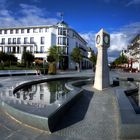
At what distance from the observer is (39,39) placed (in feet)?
267

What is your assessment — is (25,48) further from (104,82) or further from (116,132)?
(116,132)

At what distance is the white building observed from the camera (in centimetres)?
8069

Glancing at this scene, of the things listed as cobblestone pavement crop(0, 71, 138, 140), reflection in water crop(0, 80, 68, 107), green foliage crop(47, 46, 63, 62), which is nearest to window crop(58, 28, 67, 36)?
green foliage crop(47, 46, 63, 62)

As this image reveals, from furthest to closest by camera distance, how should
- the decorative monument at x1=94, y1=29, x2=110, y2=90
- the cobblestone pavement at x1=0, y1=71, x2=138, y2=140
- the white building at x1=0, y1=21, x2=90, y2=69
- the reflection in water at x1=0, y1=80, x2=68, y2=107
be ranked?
the white building at x1=0, y1=21, x2=90, y2=69
the decorative monument at x1=94, y1=29, x2=110, y2=90
the reflection in water at x1=0, y1=80, x2=68, y2=107
the cobblestone pavement at x1=0, y1=71, x2=138, y2=140

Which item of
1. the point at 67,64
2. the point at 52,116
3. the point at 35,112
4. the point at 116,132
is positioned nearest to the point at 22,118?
the point at 35,112

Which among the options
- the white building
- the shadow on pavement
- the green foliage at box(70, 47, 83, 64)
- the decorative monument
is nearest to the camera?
the shadow on pavement

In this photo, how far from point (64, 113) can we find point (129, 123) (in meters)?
2.55

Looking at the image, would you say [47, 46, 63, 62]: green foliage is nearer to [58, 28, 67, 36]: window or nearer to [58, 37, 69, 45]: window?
[58, 37, 69, 45]: window

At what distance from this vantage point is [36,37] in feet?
269

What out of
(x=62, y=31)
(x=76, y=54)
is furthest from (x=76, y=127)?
(x=62, y=31)

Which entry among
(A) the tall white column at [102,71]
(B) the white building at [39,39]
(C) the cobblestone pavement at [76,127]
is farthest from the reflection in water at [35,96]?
(B) the white building at [39,39]

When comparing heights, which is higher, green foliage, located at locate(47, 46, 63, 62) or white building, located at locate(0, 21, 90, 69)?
white building, located at locate(0, 21, 90, 69)

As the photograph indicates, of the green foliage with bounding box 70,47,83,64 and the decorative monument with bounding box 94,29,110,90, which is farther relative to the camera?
the green foliage with bounding box 70,47,83,64

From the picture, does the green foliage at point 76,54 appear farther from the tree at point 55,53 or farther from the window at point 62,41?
the tree at point 55,53
